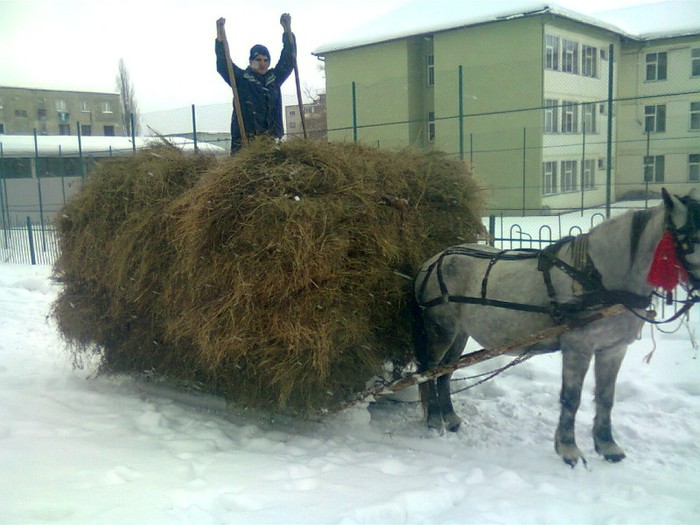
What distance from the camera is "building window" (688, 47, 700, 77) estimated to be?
1374 cm

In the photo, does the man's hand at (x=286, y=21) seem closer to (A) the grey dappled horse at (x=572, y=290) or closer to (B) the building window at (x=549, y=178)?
(A) the grey dappled horse at (x=572, y=290)

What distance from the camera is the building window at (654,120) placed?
12.0 meters

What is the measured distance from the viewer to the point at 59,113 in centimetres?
1468

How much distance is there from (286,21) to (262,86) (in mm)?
600

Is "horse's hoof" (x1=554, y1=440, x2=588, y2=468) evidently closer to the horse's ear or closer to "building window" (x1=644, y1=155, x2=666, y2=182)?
the horse's ear

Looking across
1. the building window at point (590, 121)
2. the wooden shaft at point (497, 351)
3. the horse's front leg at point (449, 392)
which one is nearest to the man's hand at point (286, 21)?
the horse's front leg at point (449, 392)

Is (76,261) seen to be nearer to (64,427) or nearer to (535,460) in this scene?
(64,427)

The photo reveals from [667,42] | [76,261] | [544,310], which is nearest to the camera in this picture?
[544,310]

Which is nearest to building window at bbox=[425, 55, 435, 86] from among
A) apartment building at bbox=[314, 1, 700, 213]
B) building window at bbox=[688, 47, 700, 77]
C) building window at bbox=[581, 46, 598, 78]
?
apartment building at bbox=[314, 1, 700, 213]

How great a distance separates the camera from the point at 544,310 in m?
3.53

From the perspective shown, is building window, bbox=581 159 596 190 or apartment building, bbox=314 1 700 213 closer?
apartment building, bbox=314 1 700 213

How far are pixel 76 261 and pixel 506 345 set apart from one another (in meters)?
3.34

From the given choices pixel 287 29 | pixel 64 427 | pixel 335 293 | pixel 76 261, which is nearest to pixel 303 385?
pixel 335 293

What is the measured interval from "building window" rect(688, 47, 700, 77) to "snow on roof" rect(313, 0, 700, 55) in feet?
4.86
